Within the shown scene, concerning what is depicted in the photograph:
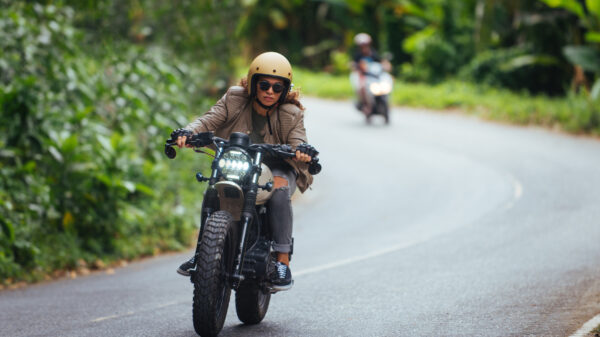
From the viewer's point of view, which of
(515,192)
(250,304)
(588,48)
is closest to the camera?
(250,304)

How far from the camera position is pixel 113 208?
429 inches

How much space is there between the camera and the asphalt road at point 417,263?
6.64m

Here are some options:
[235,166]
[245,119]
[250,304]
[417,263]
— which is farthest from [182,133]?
[417,263]

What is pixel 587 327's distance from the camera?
6102mm

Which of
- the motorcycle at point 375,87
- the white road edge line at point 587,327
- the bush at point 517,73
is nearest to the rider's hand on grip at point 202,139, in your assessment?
the white road edge line at point 587,327

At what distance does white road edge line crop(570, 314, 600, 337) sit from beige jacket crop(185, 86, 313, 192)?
241 cm

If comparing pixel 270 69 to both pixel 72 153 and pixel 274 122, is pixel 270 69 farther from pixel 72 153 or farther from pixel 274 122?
pixel 72 153

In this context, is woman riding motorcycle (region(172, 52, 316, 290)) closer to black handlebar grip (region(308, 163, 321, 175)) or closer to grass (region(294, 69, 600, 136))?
black handlebar grip (region(308, 163, 321, 175))

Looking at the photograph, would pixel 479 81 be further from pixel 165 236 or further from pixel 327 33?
pixel 165 236

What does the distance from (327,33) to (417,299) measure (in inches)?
1461

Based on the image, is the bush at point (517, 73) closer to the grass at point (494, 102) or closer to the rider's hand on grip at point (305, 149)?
the grass at point (494, 102)

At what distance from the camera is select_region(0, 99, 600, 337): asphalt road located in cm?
664

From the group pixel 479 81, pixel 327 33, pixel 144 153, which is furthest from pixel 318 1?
pixel 144 153

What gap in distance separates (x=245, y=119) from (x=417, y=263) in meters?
3.75
